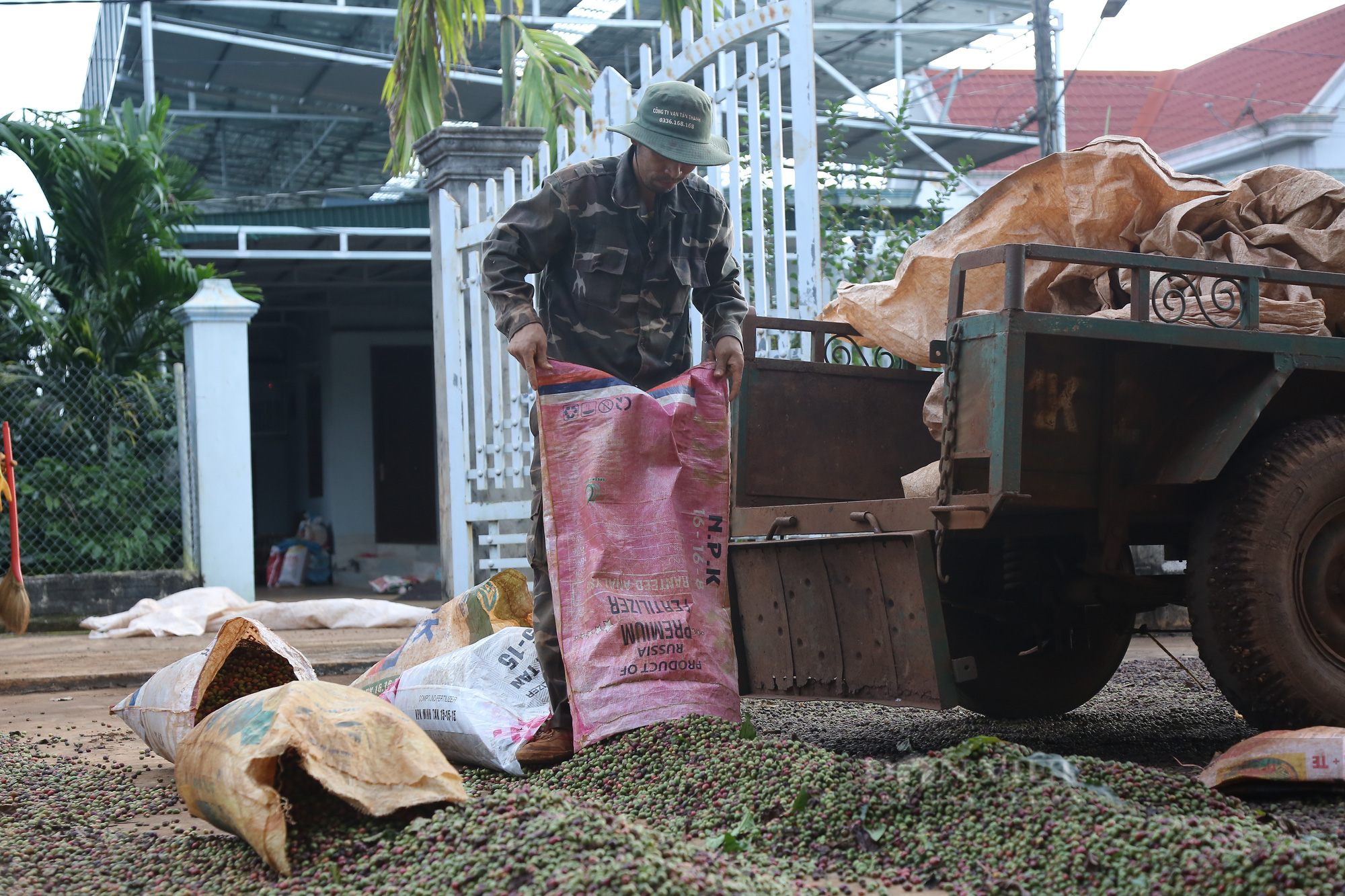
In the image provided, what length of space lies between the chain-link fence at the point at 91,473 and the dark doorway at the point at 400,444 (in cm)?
522

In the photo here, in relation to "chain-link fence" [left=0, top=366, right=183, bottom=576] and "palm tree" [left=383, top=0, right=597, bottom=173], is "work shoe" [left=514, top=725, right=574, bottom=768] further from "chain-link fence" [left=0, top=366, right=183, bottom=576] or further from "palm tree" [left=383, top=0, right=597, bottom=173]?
"chain-link fence" [left=0, top=366, right=183, bottom=576]

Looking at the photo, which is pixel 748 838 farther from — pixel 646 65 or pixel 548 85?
pixel 548 85

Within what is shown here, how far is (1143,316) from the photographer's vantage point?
3.07 m

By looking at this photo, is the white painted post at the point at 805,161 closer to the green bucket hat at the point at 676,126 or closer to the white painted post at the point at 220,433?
the green bucket hat at the point at 676,126

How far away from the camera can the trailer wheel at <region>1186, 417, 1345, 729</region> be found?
303 cm

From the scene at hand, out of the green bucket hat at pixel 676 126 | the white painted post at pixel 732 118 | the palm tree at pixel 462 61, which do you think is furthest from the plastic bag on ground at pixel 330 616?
the green bucket hat at pixel 676 126

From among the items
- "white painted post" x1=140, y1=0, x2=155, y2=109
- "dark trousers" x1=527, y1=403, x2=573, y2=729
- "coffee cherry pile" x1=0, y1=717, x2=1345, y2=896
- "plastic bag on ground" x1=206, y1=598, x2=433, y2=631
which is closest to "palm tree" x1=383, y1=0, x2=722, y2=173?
"white painted post" x1=140, y1=0, x2=155, y2=109

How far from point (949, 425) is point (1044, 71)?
10.7 metres

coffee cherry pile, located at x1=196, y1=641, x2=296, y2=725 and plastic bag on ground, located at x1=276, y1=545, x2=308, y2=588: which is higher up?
coffee cherry pile, located at x1=196, y1=641, x2=296, y2=725

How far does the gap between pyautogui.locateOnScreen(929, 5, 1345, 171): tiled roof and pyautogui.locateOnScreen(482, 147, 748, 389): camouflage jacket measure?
16.7 m

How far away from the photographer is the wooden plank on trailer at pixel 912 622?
3.04 meters

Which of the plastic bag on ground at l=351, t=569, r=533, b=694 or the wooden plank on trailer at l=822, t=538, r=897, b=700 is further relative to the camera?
the plastic bag on ground at l=351, t=569, r=533, b=694

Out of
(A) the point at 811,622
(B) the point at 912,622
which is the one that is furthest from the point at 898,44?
(B) the point at 912,622

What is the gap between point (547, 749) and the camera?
3314 millimetres
